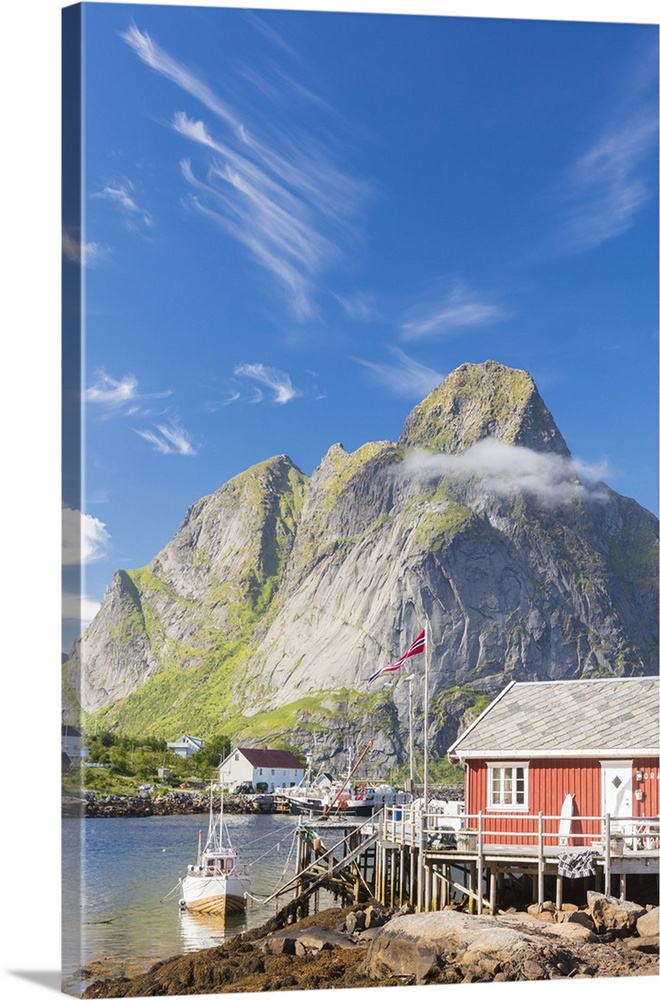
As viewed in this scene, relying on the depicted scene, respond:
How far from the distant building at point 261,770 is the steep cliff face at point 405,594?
1098cm

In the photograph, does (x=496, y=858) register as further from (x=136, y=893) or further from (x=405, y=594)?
(x=405, y=594)

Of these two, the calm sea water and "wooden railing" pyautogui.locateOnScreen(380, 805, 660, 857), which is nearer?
the calm sea water

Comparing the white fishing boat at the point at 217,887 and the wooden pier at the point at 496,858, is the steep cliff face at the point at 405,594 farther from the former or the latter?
the wooden pier at the point at 496,858

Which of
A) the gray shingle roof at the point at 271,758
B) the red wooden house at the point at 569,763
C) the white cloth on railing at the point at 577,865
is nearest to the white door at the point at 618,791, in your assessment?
the red wooden house at the point at 569,763

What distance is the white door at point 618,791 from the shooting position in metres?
21.8

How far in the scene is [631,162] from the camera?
38.1 metres

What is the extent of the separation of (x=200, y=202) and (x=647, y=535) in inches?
4066

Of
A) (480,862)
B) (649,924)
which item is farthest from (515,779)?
(649,924)

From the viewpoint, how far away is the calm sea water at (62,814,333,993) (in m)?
16.2

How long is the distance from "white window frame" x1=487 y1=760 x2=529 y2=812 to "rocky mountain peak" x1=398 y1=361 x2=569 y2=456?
7412cm

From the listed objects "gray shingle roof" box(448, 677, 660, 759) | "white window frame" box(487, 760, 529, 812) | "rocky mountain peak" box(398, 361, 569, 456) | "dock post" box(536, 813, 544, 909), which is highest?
"rocky mountain peak" box(398, 361, 569, 456)

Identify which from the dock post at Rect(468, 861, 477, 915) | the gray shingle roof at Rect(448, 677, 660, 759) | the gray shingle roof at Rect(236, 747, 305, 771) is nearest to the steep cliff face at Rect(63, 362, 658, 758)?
the gray shingle roof at Rect(236, 747, 305, 771)

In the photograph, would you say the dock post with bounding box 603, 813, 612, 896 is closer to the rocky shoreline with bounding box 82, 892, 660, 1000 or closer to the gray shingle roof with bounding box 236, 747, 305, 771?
the rocky shoreline with bounding box 82, 892, 660, 1000
